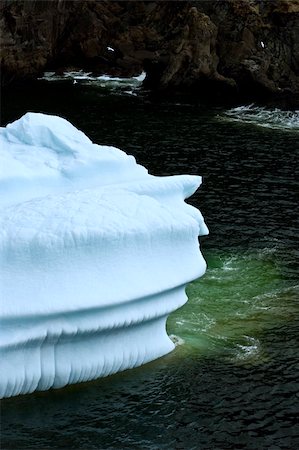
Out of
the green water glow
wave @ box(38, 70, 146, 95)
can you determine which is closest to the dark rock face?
wave @ box(38, 70, 146, 95)

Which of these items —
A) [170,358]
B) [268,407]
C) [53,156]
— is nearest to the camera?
[268,407]

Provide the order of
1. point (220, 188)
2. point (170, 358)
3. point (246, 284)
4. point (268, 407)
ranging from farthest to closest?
point (220, 188) < point (246, 284) < point (170, 358) < point (268, 407)

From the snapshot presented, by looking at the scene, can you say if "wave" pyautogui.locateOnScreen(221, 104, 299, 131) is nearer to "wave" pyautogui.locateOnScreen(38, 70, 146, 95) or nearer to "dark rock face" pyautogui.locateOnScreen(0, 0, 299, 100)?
"dark rock face" pyautogui.locateOnScreen(0, 0, 299, 100)

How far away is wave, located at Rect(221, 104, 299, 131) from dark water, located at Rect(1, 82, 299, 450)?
24.7 ft

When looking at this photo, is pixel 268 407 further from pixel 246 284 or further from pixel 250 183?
pixel 250 183

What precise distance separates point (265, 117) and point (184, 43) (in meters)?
8.38

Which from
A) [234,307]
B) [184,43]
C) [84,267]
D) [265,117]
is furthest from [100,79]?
[84,267]

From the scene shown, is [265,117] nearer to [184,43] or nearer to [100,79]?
[184,43]

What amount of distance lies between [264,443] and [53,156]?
8950mm

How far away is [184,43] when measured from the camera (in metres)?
50.4

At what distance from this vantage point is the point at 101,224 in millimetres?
17734

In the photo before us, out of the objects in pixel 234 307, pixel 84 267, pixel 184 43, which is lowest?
pixel 234 307

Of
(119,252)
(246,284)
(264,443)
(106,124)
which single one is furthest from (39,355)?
(106,124)

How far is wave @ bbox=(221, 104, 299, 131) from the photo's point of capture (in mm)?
44156
